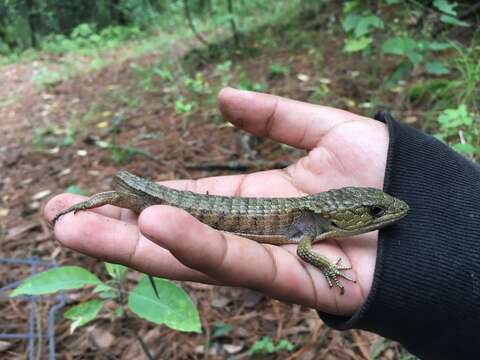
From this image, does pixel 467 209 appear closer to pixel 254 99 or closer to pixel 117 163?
pixel 254 99

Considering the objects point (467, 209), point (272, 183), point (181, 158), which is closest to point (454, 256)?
point (467, 209)

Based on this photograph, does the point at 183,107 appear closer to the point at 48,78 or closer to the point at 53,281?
the point at 53,281

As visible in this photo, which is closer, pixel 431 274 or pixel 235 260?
pixel 235 260

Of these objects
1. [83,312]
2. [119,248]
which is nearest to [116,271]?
[83,312]

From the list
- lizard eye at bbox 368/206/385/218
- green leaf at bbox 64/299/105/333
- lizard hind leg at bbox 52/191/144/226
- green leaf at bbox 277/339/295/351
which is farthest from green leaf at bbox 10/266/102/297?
lizard eye at bbox 368/206/385/218

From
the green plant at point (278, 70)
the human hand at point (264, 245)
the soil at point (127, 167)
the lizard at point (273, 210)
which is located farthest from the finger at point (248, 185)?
the green plant at point (278, 70)

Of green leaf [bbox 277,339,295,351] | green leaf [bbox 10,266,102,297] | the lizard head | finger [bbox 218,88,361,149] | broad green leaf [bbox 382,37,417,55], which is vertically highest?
broad green leaf [bbox 382,37,417,55]

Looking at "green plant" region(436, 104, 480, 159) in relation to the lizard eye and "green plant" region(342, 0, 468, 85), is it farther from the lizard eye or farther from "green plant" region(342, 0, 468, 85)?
the lizard eye
